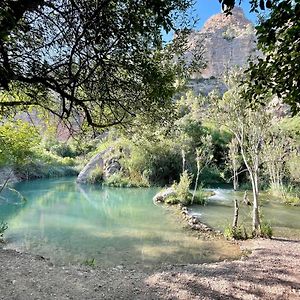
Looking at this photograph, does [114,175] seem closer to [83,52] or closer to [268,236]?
[268,236]

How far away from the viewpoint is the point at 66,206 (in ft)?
63.9

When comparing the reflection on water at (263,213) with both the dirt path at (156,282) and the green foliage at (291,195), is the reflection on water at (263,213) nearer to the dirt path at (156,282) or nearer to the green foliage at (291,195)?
the green foliage at (291,195)

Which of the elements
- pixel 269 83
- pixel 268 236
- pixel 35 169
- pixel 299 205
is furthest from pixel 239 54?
pixel 269 83

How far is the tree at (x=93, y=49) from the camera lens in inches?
119

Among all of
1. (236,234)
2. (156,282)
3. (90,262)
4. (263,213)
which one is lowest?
(90,262)

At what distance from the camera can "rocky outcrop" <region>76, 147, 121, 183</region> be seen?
3175cm

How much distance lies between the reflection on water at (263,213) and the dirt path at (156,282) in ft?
18.4

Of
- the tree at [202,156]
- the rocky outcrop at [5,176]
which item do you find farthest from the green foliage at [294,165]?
the rocky outcrop at [5,176]

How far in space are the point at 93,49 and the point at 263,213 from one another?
14860mm

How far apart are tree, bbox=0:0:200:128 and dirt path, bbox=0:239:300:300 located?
3.14m

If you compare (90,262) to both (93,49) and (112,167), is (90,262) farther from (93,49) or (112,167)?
(112,167)

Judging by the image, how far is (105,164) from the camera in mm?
32688

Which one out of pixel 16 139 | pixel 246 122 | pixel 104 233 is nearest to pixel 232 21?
pixel 246 122

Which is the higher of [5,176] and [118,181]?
[5,176]
